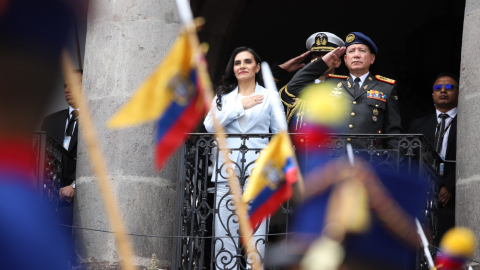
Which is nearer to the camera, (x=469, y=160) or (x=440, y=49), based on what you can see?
(x=469, y=160)

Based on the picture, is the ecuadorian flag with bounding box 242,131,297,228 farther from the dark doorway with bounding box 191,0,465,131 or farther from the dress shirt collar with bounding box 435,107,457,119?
the dark doorway with bounding box 191,0,465,131

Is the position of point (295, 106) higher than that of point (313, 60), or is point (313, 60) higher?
point (313, 60)

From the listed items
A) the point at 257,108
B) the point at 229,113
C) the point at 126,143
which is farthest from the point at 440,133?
the point at 126,143

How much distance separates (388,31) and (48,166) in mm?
6823

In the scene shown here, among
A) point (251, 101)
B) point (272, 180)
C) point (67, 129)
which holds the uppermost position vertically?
point (251, 101)

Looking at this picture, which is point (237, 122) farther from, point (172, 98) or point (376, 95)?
point (172, 98)

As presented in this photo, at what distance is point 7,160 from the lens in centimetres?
826

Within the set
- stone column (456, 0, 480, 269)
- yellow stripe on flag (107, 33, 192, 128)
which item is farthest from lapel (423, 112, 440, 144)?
yellow stripe on flag (107, 33, 192, 128)

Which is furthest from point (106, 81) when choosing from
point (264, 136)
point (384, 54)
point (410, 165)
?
point (384, 54)

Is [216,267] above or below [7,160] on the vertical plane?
below

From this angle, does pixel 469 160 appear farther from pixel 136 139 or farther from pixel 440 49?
pixel 440 49

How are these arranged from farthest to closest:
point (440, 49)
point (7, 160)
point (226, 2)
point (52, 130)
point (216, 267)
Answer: point (440, 49) < point (226, 2) < point (52, 130) < point (216, 267) < point (7, 160)

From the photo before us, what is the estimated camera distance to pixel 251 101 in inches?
409

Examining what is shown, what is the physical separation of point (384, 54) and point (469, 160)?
6.09 metres
